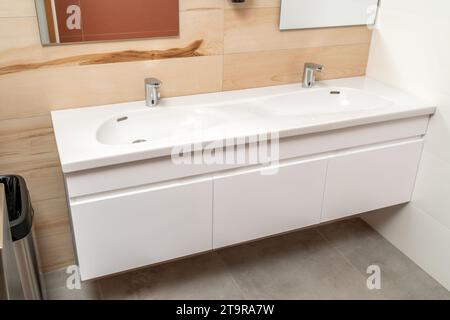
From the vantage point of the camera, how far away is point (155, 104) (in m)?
1.85

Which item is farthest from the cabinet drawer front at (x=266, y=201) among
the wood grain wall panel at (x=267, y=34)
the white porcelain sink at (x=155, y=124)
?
the wood grain wall panel at (x=267, y=34)

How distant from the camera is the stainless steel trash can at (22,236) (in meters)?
1.42

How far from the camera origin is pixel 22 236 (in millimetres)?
1445

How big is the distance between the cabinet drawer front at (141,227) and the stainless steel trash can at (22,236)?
0.50 ft

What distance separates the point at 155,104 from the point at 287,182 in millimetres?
604

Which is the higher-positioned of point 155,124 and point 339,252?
point 155,124

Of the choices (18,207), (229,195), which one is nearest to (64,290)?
(18,207)

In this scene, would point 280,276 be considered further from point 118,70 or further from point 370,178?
point 118,70

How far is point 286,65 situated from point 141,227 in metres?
1.00

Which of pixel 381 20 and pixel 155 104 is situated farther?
pixel 381 20

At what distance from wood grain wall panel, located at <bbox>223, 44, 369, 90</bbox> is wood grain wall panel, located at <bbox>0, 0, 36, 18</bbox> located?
774mm

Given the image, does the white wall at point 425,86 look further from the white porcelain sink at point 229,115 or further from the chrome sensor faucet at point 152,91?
the chrome sensor faucet at point 152,91

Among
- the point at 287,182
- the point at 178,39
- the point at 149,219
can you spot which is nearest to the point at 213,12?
the point at 178,39
